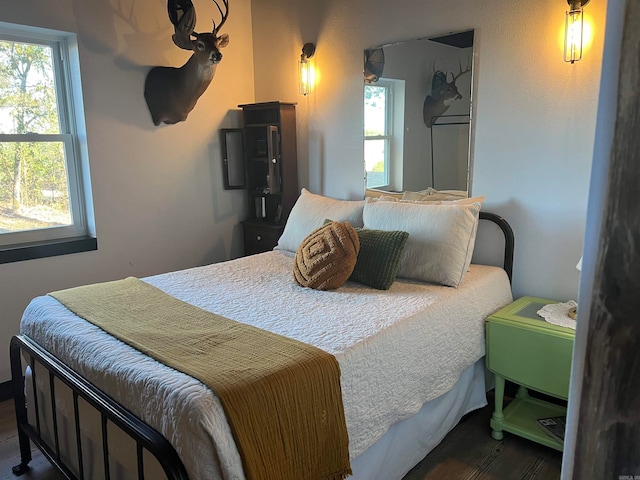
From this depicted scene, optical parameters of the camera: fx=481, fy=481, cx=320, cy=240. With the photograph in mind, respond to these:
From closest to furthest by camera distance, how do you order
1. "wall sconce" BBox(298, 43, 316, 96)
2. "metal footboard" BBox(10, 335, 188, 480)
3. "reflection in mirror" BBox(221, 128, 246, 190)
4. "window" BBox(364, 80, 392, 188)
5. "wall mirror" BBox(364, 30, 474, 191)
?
"metal footboard" BBox(10, 335, 188, 480) → "wall mirror" BBox(364, 30, 474, 191) → "window" BBox(364, 80, 392, 188) → "wall sconce" BBox(298, 43, 316, 96) → "reflection in mirror" BBox(221, 128, 246, 190)

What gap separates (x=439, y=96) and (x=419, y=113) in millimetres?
156

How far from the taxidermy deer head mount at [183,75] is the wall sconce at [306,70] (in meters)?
0.60

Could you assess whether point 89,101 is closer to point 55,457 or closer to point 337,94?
point 337,94

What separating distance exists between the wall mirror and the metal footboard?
209cm

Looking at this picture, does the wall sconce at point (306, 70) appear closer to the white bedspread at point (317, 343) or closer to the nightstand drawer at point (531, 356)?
the white bedspread at point (317, 343)

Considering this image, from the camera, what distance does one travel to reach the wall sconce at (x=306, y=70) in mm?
3342

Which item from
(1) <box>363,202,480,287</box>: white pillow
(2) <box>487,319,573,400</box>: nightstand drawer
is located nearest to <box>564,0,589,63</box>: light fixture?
(1) <box>363,202,480,287</box>: white pillow

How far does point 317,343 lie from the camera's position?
1647mm

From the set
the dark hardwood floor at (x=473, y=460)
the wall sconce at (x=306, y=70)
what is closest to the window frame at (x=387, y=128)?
the wall sconce at (x=306, y=70)

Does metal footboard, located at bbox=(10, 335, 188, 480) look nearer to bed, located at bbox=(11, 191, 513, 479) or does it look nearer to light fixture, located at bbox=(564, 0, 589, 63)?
bed, located at bbox=(11, 191, 513, 479)

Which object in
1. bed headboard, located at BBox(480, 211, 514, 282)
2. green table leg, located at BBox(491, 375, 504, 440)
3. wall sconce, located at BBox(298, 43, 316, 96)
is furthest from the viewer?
wall sconce, located at BBox(298, 43, 316, 96)

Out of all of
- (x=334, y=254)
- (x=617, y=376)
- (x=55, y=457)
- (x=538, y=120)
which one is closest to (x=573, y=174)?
(x=538, y=120)

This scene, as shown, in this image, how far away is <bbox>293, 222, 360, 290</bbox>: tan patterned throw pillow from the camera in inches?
90.3

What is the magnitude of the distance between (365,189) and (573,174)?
1.29 metres
